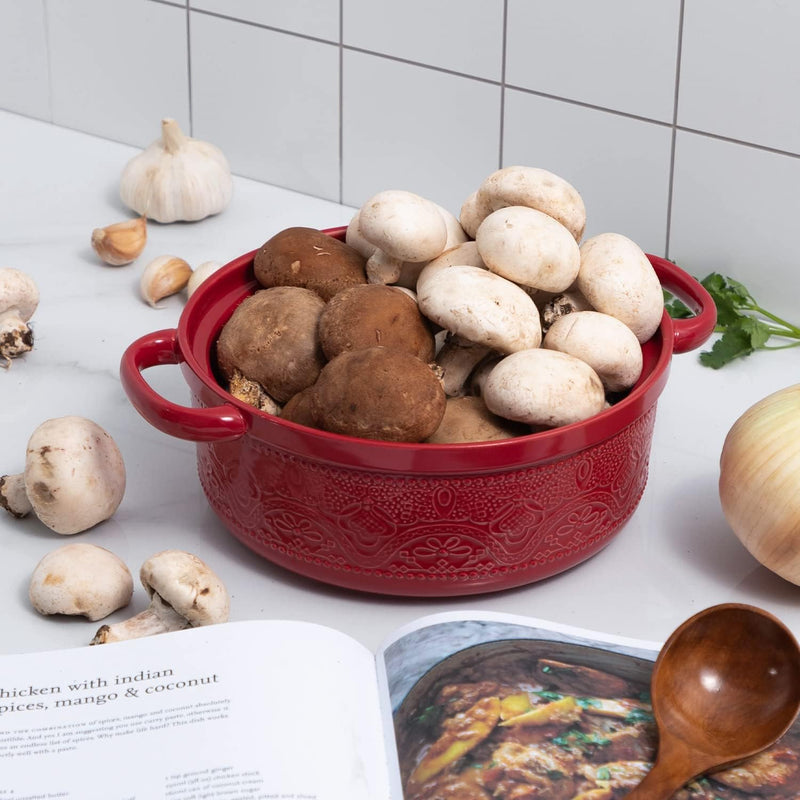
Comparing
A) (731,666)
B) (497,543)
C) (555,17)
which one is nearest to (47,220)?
(555,17)

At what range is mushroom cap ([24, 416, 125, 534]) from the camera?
34.1 inches

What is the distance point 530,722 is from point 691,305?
15.6 inches

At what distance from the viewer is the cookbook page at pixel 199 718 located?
0.67m

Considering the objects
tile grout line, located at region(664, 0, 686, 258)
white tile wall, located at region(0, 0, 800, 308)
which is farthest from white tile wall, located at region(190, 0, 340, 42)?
tile grout line, located at region(664, 0, 686, 258)

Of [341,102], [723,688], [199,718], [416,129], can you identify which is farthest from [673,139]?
[199,718]

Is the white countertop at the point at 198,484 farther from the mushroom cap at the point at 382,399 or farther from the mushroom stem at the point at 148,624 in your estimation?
the mushroom cap at the point at 382,399

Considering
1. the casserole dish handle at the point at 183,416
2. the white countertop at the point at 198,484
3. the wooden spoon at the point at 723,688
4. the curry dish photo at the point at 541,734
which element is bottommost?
the white countertop at the point at 198,484

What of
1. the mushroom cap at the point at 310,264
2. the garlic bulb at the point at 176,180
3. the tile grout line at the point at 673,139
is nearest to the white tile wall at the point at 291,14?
the garlic bulb at the point at 176,180

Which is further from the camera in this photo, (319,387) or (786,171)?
(786,171)

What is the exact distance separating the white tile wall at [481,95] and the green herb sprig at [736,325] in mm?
31

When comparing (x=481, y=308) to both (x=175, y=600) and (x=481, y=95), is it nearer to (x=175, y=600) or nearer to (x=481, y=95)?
(x=175, y=600)

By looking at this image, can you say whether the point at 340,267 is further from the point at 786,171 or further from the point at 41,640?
the point at 786,171

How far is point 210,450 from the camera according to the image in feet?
2.80

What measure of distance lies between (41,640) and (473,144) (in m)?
0.74
